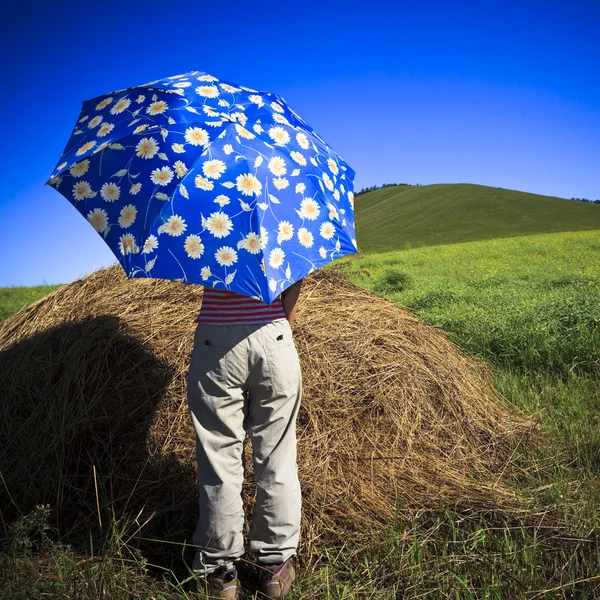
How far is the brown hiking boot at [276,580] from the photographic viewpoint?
92.4 inches

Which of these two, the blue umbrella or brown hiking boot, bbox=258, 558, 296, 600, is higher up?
the blue umbrella

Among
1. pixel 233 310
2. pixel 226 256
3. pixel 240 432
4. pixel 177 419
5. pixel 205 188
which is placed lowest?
pixel 177 419

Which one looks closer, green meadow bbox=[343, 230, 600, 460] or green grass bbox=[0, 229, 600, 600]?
green grass bbox=[0, 229, 600, 600]

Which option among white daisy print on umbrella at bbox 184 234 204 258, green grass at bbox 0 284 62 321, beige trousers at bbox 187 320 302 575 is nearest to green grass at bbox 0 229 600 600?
beige trousers at bbox 187 320 302 575

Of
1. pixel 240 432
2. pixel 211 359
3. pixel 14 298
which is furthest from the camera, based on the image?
pixel 14 298

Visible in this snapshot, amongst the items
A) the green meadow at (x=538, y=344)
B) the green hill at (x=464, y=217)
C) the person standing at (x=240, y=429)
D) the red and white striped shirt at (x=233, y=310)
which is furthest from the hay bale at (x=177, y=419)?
the green hill at (x=464, y=217)

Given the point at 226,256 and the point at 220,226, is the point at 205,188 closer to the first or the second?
the point at 220,226

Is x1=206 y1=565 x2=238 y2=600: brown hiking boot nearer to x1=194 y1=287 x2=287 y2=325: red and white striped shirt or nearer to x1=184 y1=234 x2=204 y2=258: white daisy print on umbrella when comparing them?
x1=194 y1=287 x2=287 y2=325: red and white striped shirt

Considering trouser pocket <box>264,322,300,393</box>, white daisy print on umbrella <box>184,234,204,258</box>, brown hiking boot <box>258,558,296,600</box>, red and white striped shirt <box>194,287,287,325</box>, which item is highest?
white daisy print on umbrella <box>184,234,204,258</box>

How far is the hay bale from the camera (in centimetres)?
310

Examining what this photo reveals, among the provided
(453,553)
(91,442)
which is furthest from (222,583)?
(91,442)

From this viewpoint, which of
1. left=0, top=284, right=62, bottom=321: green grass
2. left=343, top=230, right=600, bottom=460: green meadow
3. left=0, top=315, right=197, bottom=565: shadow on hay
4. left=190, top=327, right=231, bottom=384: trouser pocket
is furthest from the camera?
left=0, top=284, right=62, bottom=321: green grass

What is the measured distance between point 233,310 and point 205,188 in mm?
568

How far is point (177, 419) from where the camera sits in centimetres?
332
